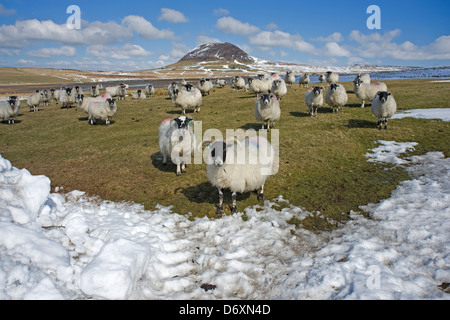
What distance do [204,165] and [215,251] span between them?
5287mm

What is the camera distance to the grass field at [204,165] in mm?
7488

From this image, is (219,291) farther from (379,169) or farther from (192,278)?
(379,169)

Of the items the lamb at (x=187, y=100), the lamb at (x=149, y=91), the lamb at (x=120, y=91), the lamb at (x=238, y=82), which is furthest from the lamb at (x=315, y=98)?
the lamb at (x=120, y=91)

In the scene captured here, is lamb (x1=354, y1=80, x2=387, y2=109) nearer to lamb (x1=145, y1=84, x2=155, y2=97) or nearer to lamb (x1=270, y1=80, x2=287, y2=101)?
lamb (x1=270, y1=80, x2=287, y2=101)

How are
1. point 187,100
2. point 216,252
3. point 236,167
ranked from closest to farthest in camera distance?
point 216,252, point 236,167, point 187,100

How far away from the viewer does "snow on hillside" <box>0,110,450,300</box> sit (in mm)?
3906

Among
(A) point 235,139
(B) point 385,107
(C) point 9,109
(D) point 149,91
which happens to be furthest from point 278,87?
(C) point 9,109

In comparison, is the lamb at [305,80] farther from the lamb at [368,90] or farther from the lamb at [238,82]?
the lamb at [368,90]

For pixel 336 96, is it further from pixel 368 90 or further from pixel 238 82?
pixel 238 82

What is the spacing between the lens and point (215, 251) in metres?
5.26

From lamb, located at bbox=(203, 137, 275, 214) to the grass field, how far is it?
0.64 m

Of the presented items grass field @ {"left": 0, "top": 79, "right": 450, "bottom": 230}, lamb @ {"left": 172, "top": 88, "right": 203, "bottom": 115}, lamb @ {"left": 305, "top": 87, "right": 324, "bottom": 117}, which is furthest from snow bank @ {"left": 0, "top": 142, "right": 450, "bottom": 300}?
lamb @ {"left": 172, "top": 88, "right": 203, "bottom": 115}
